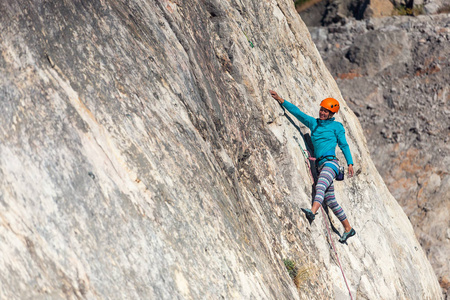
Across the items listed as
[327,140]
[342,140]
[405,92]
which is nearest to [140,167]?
[327,140]

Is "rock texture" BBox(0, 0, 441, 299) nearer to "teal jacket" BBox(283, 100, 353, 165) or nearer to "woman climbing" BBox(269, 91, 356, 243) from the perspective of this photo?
"woman climbing" BBox(269, 91, 356, 243)

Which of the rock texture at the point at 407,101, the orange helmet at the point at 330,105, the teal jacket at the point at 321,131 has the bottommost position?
the rock texture at the point at 407,101

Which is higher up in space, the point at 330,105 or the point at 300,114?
the point at 300,114

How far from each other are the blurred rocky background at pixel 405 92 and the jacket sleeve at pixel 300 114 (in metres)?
9.66

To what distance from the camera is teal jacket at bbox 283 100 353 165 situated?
9.25m

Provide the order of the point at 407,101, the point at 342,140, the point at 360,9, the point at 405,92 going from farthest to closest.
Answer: the point at 360,9
the point at 405,92
the point at 407,101
the point at 342,140

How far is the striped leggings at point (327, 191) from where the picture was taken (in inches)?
340

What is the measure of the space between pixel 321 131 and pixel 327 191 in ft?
4.00

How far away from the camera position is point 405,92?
64.6 feet

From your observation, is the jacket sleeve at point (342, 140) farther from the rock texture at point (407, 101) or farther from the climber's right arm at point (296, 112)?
the rock texture at point (407, 101)

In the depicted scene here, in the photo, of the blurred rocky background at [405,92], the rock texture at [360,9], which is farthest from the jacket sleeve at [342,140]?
the rock texture at [360,9]

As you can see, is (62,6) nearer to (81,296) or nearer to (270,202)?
(81,296)

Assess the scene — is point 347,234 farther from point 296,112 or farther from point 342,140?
point 296,112

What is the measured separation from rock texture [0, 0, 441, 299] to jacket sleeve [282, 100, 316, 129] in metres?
0.84
